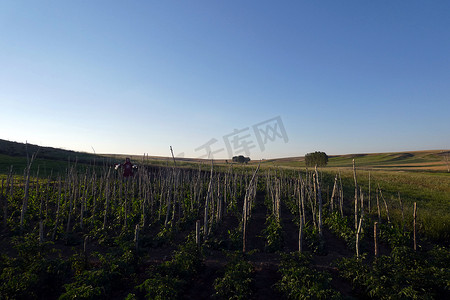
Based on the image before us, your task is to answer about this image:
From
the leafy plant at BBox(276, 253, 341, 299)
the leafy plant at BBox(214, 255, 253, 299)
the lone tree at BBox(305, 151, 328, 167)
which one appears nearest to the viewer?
the leafy plant at BBox(276, 253, 341, 299)

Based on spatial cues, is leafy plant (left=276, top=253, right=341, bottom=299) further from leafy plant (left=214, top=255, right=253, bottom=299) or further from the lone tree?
the lone tree

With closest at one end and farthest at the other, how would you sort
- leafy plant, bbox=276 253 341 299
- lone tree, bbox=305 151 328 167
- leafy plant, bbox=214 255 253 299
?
leafy plant, bbox=276 253 341 299
leafy plant, bbox=214 255 253 299
lone tree, bbox=305 151 328 167

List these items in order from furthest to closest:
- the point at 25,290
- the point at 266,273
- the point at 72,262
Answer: the point at 266,273 < the point at 72,262 < the point at 25,290

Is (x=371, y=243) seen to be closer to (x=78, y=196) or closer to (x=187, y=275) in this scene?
(x=187, y=275)

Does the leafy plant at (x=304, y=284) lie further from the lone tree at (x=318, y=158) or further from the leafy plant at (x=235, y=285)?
the lone tree at (x=318, y=158)

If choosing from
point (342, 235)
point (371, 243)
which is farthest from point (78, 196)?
point (371, 243)

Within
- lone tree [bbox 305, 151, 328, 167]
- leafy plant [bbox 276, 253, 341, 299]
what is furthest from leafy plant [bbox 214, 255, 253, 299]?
lone tree [bbox 305, 151, 328, 167]

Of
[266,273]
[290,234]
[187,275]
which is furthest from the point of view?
[290,234]

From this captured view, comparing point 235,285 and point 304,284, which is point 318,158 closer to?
point 304,284

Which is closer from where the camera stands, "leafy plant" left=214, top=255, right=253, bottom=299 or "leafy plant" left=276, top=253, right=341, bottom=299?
"leafy plant" left=276, top=253, right=341, bottom=299

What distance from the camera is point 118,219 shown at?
10234 mm

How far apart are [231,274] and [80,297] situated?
9.14 feet

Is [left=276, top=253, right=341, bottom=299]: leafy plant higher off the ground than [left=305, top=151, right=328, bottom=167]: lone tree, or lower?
lower

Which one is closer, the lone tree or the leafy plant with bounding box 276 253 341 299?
the leafy plant with bounding box 276 253 341 299
